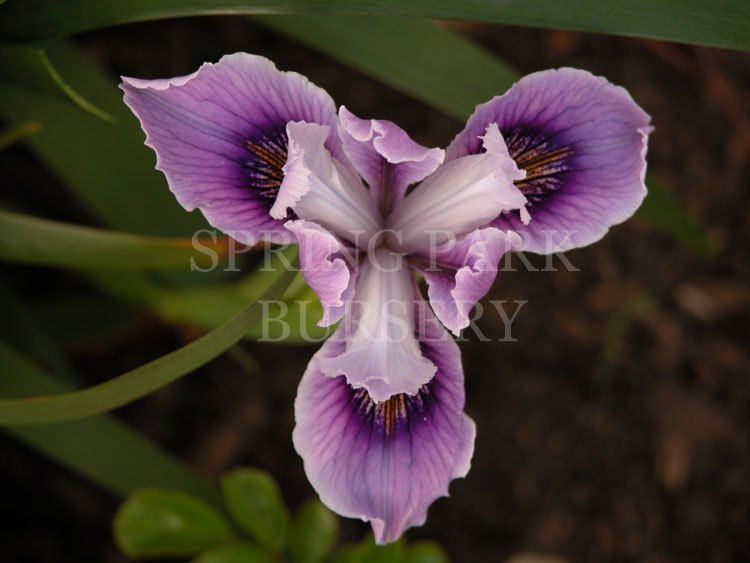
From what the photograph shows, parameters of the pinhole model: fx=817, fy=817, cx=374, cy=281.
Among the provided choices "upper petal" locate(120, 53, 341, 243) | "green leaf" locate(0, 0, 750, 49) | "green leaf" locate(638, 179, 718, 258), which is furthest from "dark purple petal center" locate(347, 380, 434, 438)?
"green leaf" locate(638, 179, 718, 258)

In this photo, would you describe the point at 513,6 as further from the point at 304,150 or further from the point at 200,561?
the point at 200,561

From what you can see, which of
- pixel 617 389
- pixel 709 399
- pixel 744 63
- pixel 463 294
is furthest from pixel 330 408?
pixel 744 63

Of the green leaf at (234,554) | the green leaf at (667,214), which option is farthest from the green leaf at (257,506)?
the green leaf at (667,214)

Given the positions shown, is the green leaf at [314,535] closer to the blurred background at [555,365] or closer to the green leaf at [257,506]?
the green leaf at [257,506]

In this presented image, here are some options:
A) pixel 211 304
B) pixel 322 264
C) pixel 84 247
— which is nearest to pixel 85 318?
pixel 211 304

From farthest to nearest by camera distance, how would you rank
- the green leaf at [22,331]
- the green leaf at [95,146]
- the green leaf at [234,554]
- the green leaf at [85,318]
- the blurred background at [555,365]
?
the blurred background at [555,365] → the green leaf at [85,318] → the green leaf at [22,331] → the green leaf at [95,146] → the green leaf at [234,554]

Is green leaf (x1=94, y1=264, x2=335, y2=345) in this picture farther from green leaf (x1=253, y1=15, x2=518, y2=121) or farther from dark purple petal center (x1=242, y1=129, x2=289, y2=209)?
green leaf (x1=253, y1=15, x2=518, y2=121)
